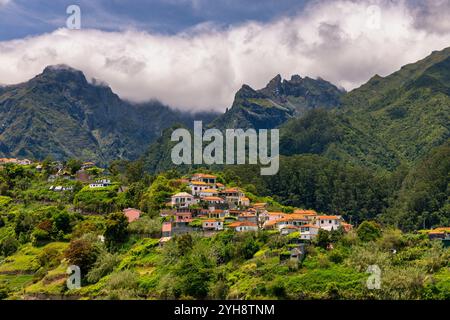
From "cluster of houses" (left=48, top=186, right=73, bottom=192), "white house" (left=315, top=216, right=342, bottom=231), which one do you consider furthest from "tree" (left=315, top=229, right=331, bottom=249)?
"cluster of houses" (left=48, top=186, right=73, bottom=192)

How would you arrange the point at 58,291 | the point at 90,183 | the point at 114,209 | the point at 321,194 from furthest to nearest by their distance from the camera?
the point at 321,194
the point at 90,183
the point at 114,209
the point at 58,291

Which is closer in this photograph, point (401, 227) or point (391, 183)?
point (401, 227)

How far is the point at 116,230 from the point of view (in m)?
63.0

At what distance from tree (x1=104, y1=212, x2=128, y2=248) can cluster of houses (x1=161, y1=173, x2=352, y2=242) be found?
171 inches

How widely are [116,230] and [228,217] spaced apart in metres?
12.7

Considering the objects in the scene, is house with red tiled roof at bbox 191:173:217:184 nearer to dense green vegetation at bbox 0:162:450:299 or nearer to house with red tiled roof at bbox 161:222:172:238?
dense green vegetation at bbox 0:162:450:299

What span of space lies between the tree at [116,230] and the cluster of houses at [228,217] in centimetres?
435

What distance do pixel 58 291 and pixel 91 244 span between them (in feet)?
19.8

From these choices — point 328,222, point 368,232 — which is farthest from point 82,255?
point 368,232

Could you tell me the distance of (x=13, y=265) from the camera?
62469 millimetres

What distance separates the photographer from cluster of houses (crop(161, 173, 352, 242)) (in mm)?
62281
